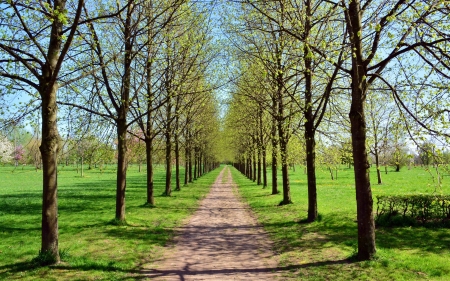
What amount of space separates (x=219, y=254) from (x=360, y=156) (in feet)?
14.1

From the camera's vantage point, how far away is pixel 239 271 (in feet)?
24.4

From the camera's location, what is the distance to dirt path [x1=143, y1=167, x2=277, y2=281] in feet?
23.7

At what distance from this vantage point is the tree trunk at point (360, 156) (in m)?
7.71

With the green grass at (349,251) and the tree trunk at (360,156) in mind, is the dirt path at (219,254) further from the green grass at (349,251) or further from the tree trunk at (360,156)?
the tree trunk at (360,156)

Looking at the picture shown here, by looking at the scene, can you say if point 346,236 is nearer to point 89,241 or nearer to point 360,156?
point 360,156

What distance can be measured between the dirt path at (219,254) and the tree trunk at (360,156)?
2155mm

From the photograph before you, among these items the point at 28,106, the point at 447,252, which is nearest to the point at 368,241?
the point at 447,252

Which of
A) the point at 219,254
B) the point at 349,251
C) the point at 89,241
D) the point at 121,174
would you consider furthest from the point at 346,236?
the point at 121,174

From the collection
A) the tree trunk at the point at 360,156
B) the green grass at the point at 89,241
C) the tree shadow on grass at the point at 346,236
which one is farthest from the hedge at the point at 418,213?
the green grass at the point at 89,241

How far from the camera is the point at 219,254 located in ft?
29.4

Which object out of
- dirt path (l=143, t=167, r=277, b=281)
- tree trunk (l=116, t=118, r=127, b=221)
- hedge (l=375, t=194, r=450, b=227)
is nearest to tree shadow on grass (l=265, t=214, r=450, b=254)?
hedge (l=375, t=194, r=450, b=227)

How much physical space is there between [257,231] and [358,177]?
5.26 meters

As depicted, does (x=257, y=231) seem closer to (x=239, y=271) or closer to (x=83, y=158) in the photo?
(x=239, y=271)

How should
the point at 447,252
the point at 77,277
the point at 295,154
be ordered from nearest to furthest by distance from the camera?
the point at 77,277 → the point at 447,252 → the point at 295,154
